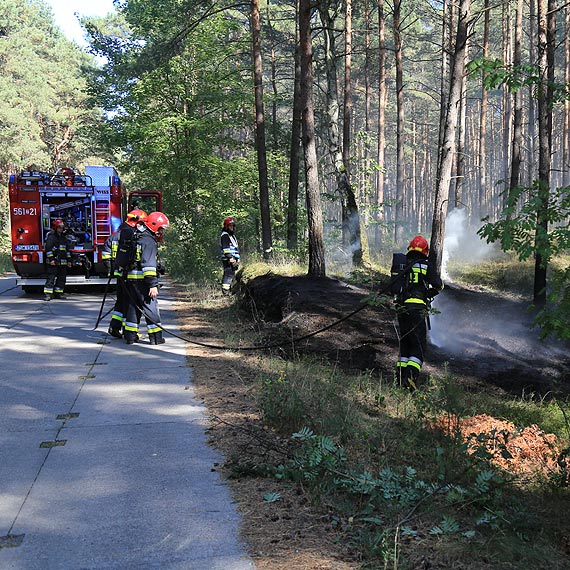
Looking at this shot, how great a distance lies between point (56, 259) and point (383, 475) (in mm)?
13599

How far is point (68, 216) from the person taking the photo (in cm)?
1777

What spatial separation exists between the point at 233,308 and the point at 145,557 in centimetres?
1006

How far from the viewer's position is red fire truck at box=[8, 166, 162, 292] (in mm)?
17109

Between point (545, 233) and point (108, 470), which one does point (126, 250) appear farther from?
point (545, 233)

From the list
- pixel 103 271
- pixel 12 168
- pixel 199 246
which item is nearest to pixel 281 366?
pixel 103 271

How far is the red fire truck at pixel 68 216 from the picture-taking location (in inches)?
674

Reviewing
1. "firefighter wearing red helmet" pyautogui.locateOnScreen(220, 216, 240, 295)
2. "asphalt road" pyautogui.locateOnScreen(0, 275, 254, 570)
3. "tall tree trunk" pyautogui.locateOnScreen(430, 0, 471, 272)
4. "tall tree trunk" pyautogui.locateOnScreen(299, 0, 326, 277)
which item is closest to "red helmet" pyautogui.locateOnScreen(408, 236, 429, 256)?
"asphalt road" pyautogui.locateOnScreen(0, 275, 254, 570)

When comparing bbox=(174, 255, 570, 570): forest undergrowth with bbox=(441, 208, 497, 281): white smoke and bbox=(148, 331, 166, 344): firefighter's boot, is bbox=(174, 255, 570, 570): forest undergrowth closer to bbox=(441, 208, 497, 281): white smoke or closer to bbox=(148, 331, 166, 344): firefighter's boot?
bbox=(148, 331, 166, 344): firefighter's boot

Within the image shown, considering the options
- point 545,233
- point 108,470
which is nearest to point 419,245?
point 545,233

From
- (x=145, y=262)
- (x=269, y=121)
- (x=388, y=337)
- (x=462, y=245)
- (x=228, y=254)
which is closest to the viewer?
(x=145, y=262)

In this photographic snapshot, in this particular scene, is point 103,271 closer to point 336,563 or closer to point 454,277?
point 454,277

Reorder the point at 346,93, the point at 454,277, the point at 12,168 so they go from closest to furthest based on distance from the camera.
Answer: the point at 454,277, the point at 346,93, the point at 12,168

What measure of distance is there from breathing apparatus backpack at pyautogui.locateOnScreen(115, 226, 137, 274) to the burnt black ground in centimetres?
225

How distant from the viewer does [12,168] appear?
47.8 m
